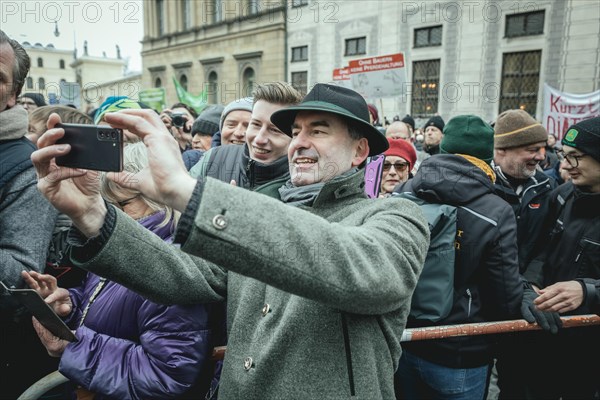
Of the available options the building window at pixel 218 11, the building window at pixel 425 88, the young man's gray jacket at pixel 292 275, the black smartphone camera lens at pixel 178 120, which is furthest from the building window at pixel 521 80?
the building window at pixel 218 11

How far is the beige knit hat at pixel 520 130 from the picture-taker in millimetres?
2922

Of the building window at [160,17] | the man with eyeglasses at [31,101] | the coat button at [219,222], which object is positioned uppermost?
the building window at [160,17]

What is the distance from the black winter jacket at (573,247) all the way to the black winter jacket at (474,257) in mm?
538

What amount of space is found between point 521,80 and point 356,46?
7158 mm

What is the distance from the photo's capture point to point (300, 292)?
3.18ft

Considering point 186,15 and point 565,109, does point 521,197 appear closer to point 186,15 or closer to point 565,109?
point 565,109

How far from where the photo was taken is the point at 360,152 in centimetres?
164

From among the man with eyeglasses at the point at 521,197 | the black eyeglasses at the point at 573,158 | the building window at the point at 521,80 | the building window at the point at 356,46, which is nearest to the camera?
the black eyeglasses at the point at 573,158

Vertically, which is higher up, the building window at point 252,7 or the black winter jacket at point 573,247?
the building window at point 252,7

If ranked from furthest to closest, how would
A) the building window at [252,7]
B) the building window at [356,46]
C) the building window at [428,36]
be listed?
1. the building window at [252,7]
2. the building window at [356,46]
3. the building window at [428,36]

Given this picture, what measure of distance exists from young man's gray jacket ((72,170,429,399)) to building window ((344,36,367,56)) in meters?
18.1

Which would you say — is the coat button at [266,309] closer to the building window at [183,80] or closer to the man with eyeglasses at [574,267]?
the man with eyeglasses at [574,267]

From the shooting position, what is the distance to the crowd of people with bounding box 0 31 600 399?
3.16ft

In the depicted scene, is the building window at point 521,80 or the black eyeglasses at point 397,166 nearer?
the black eyeglasses at point 397,166
